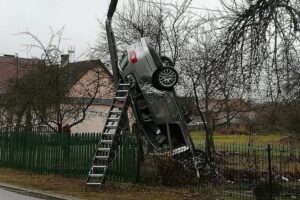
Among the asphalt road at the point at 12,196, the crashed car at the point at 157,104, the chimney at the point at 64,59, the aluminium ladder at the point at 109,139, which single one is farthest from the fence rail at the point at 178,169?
the chimney at the point at 64,59

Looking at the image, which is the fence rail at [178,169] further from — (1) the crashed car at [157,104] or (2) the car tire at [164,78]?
(2) the car tire at [164,78]

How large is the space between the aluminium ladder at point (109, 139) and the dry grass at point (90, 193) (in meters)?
0.41

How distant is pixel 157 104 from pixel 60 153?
523 centimetres

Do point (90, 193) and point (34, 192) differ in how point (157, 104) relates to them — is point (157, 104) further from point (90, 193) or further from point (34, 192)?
point (34, 192)

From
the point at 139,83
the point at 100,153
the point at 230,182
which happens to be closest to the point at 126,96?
the point at 139,83

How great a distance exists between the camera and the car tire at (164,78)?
1543cm

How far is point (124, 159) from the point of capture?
52.2 ft

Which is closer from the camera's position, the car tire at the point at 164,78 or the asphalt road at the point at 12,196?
the asphalt road at the point at 12,196

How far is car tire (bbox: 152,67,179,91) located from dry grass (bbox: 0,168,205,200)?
3035 mm

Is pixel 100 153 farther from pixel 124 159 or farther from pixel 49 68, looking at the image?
pixel 49 68

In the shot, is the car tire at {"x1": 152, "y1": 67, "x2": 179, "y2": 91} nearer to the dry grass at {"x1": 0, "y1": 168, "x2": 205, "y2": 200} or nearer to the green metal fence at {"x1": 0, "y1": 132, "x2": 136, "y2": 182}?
the green metal fence at {"x1": 0, "y1": 132, "x2": 136, "y2": 182}

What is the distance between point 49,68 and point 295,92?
1378 cm

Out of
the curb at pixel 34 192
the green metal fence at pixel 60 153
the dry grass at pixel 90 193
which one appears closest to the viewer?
the dry grass at pixel 90 193

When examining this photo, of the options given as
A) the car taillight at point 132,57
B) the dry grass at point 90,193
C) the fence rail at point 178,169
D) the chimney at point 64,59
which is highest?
the chimney at point 64,59
